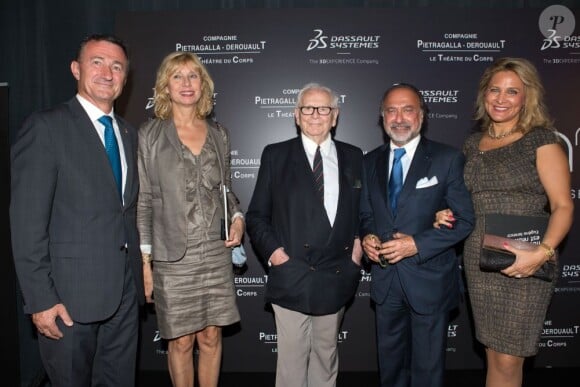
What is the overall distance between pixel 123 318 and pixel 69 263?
45 cm

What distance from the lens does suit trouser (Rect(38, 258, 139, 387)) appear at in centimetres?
207

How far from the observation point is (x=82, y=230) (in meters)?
2.05

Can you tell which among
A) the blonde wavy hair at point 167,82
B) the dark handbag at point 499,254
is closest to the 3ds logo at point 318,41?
the blonde wavy hair at point 167,82

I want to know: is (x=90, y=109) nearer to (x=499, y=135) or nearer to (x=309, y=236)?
(x=309, y=236)

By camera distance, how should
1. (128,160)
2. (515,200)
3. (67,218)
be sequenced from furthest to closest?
(515,200), (128,160), (67,218)

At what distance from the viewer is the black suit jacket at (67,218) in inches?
75.6

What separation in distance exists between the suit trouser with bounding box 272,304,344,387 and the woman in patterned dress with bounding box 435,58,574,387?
894 mm

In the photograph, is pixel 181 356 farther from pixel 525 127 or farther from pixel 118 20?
pixel 118 20

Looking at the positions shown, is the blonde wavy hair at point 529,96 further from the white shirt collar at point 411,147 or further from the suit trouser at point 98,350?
the suit trouser at point 98,350

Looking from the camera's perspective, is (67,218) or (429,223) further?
(429,223)

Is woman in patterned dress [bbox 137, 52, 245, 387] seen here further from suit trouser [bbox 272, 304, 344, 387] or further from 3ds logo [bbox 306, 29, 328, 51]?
3ds logo [bbox 306, 29, 328, 51]

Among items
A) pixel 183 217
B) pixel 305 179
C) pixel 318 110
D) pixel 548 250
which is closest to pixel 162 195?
pixel 183 217

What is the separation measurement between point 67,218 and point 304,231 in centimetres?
126

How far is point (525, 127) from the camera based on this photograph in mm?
2516
